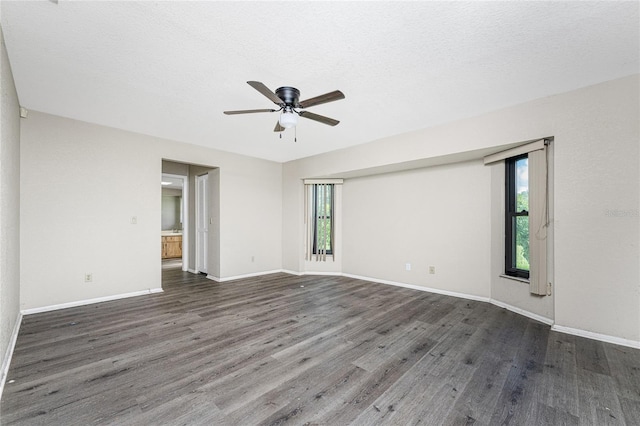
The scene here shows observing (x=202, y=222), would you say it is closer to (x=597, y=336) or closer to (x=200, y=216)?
(x=200, y=216)

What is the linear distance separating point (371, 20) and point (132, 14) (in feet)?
5.26

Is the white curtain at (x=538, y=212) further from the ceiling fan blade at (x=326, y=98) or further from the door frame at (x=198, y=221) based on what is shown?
the door frame at (x=198, y=221)

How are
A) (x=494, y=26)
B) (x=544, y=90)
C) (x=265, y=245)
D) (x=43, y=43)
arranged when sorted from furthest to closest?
(x=265, y=245) < (x=544, y=90) < (x=43, y=43) < (x=494, y=26)

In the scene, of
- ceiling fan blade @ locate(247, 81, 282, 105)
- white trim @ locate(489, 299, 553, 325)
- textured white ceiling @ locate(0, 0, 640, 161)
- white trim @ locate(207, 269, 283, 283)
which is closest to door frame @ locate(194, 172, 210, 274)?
white trim @ locate(207, 269, 283, 283)

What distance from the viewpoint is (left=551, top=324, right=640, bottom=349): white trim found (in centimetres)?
258

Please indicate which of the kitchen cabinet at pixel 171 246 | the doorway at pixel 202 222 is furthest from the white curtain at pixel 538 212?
the kitchen cabinet at pixel 171 246

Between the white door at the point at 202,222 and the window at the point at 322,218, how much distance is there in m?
2.33

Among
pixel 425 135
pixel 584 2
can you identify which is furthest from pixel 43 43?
pixel 425 135

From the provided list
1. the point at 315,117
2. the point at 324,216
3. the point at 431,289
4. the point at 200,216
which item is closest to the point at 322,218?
the point at 324,216

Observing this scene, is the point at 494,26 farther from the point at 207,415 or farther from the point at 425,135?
the point at 207,415

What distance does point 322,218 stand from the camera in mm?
6133

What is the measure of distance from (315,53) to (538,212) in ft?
10.1

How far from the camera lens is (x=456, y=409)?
1.74 m

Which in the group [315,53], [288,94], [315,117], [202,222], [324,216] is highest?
[315,53]
